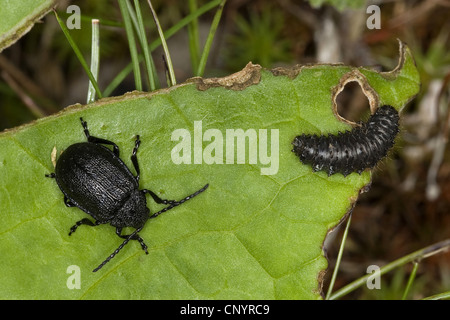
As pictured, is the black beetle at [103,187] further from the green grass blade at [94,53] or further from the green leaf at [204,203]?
the green grass blade at [94,53]

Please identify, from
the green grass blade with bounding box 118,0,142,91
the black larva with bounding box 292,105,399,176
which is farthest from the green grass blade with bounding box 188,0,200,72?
the black larva with bounding box 292,105,399,176

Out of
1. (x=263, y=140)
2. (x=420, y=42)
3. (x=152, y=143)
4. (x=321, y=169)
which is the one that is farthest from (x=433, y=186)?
(x=152, y=143)
